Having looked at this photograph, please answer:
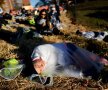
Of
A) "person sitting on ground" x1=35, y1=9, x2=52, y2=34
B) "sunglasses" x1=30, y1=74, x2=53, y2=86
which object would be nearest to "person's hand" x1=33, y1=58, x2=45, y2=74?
"sunglasses" x1=30, y1=74, x2=53, y2=86

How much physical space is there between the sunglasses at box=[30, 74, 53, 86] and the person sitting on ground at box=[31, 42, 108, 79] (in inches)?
4.6

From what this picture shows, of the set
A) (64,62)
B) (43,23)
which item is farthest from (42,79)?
(43,23)

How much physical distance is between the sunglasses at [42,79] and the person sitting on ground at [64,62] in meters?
0.12

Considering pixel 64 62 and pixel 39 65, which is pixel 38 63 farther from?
pixel 64 62

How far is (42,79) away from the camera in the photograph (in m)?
6.68

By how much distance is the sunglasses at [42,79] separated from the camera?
21.8 ft

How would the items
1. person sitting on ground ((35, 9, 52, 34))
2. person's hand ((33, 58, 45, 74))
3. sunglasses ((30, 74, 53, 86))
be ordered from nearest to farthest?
1. sunglasses ((30, 74, 53, 86))
2. person's hand ((33, 58, 45, 74))
3. person sitting on ground ((35, 9, 52, 34))

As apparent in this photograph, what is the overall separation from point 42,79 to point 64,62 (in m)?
0.65

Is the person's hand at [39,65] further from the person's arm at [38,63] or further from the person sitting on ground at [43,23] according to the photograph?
the person sitting on ground at [43,23]

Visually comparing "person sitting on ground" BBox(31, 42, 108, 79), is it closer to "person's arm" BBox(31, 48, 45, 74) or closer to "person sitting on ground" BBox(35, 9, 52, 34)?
"person's arm" BBox(31, 48, 45, 74)

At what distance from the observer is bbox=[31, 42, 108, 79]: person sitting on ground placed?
680cm

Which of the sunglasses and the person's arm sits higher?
the person's arm

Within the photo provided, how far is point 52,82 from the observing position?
671 cm

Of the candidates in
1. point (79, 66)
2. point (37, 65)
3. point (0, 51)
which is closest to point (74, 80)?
point (79, 66)
